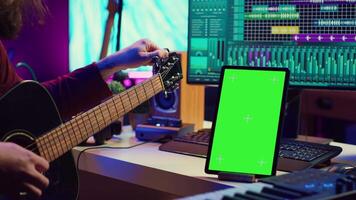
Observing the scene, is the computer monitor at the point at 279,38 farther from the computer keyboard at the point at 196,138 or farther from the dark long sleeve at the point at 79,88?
the dark long sleeve at the point at 79,88

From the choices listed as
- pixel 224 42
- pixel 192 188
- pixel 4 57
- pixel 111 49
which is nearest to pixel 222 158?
pixel 192 188

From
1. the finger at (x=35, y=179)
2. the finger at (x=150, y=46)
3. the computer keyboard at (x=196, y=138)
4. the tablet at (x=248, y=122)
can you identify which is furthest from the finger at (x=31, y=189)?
the finger at (x=150, y=46)

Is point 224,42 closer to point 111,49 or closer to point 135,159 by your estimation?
point 135,159

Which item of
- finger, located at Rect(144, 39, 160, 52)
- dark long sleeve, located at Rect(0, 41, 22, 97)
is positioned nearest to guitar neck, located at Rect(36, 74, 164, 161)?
finger, located at Rect(144, 39, 160, 52)

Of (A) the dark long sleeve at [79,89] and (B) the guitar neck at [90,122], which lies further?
(A) the dark long sleeve at [79,89]

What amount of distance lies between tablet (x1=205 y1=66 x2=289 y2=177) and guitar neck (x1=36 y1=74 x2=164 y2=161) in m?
0.33

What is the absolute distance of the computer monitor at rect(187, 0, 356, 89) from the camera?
1670 mm

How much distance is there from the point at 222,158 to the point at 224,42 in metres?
0.52

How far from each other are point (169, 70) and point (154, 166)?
0.34m

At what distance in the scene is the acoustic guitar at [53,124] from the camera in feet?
4.99

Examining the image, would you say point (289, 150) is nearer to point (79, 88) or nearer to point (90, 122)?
point (90, 122)

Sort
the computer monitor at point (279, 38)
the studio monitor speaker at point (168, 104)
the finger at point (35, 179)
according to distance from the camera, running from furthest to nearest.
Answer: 1. the studio monitor speaker at point (168, 104)
2. the computer monitor at point (279, 38)
3. the finger at point (35, 179)

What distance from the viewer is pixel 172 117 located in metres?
1.94

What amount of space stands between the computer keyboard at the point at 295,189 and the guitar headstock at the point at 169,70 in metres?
0.72
